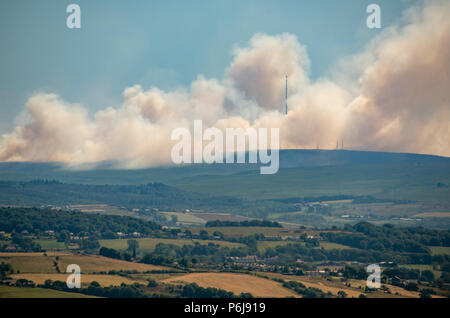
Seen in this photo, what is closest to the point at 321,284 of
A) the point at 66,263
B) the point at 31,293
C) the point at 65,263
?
the point at 66,263

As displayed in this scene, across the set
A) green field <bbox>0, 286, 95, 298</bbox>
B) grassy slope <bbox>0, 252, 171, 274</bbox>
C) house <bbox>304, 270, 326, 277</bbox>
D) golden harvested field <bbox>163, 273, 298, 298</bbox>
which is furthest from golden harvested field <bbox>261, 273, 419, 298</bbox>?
green field <bbox>0, 286, 95, 298</bbox>

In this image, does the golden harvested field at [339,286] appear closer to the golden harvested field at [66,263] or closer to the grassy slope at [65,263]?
the golden harvested field at [66,263]

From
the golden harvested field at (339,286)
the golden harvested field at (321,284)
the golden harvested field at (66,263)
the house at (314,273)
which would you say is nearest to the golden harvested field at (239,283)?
the golden harvested field at (321,284)

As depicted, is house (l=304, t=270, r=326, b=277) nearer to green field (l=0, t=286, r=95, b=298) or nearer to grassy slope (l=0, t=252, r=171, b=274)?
grassy slope (l=0, t=252, r=171, b=274)
